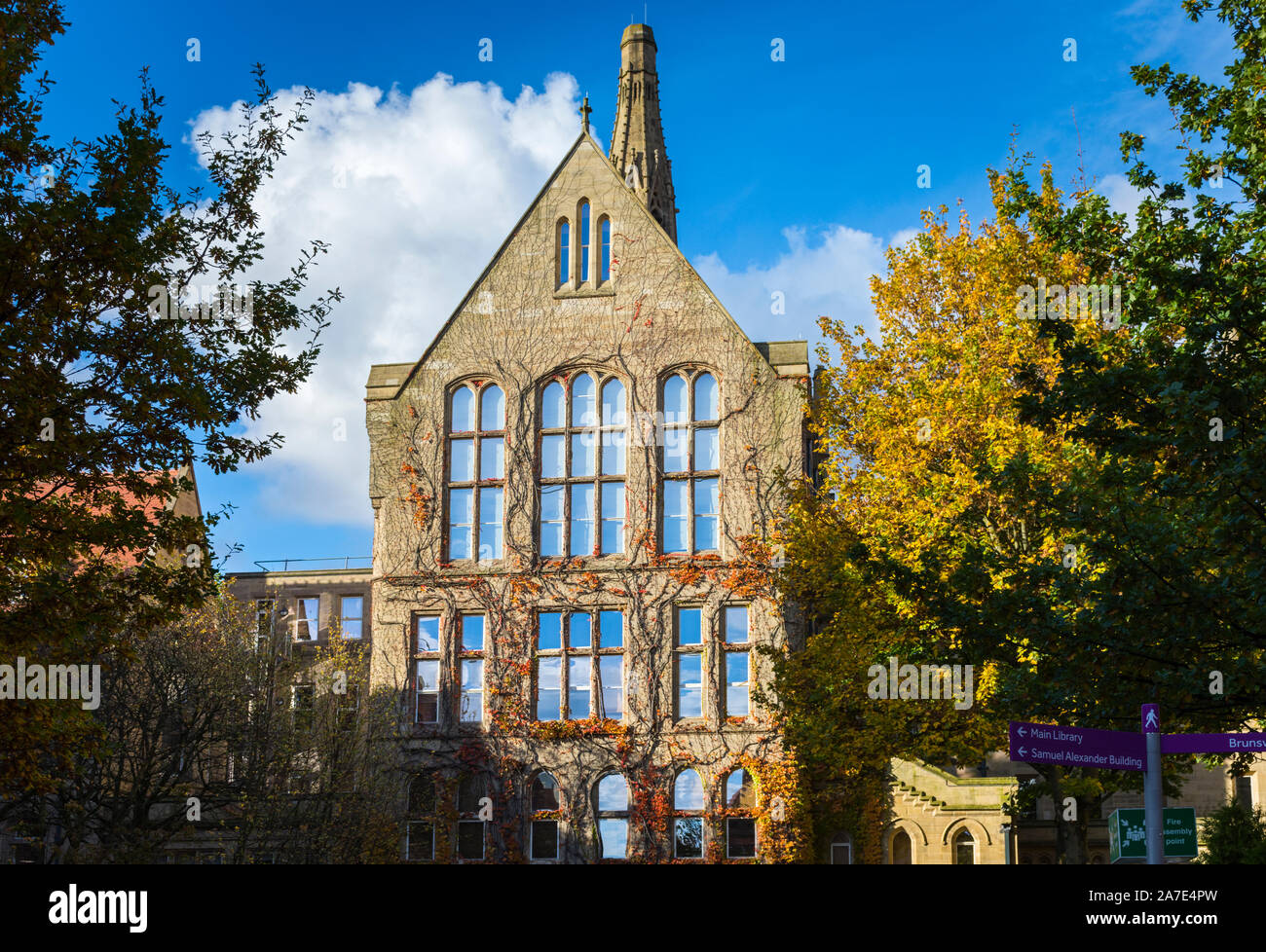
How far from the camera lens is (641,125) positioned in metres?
61.6

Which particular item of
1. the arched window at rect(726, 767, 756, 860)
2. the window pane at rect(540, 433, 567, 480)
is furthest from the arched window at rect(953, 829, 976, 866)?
the window pane at rect(540, 433, 567, 480)

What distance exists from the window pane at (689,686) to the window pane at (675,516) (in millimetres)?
2842

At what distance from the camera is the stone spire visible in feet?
198

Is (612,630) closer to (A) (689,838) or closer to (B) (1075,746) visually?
(A) (689,838)

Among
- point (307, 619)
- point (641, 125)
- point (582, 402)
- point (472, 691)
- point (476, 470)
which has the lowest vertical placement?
point (472, 691)

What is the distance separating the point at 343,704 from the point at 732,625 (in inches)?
406

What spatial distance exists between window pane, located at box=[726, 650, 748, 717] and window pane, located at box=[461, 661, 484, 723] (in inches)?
248

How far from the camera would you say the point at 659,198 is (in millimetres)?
60812

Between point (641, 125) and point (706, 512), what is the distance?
32.3 m

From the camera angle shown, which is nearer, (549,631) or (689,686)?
(689,686)

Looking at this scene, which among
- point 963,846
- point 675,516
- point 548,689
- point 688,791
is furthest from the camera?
point 675,516

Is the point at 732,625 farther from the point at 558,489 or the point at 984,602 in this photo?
the point at 984,602

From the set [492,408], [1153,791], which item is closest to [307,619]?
[492,408]
